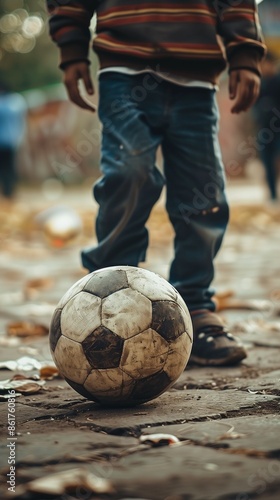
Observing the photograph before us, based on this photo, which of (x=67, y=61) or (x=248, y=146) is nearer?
(x=67, y=61)

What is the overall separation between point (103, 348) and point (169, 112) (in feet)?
4.26

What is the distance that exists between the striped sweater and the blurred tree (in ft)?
83.4

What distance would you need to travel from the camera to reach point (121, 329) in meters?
2.62

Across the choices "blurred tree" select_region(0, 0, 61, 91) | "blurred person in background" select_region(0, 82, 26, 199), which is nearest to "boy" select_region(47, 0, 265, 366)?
"blurred person in background" select_region(0, 82, 26, 199)

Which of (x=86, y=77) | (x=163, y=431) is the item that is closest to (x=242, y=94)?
(x=86, y=77)

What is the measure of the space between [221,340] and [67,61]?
51.1 inches

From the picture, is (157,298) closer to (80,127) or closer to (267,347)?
(267,347)

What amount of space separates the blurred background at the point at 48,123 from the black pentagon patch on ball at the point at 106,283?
20.3 metres

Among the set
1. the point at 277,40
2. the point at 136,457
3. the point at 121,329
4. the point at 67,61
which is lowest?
the point at 136,457

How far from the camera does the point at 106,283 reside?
2.72 metres

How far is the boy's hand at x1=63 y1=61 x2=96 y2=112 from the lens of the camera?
365 cm

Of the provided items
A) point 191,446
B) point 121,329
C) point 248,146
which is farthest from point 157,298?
point 248,146

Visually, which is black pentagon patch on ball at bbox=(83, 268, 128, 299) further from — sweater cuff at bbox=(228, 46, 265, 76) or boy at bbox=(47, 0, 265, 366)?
sweater cuff at bbox=(228, 46, 265, 76)

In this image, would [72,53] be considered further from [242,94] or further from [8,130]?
[8,130]
